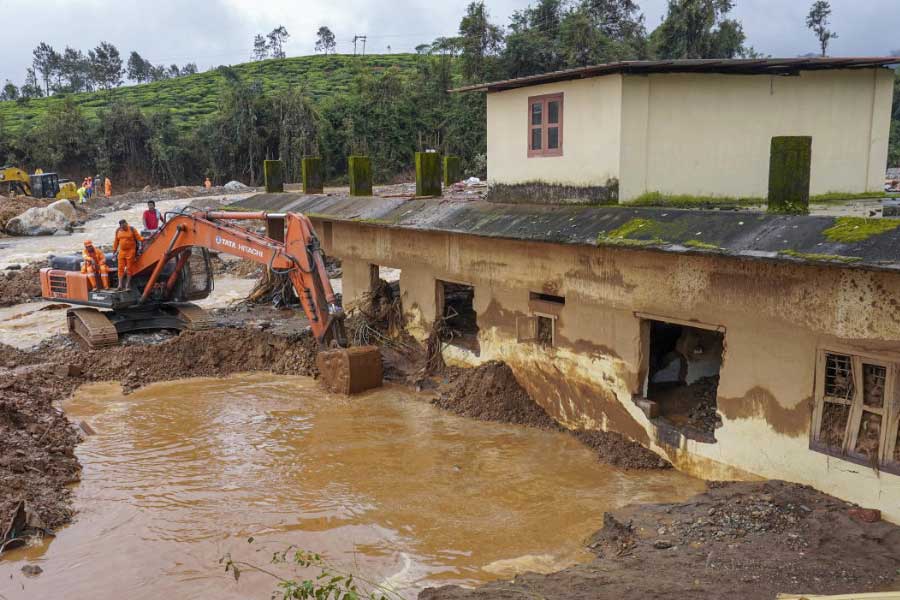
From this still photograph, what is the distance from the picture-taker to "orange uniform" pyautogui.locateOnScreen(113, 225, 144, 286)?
14.9 meters

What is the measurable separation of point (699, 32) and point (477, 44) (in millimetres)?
12180

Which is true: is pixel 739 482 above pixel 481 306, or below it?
below

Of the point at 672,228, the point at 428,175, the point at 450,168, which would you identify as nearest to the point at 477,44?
the point at 450,168

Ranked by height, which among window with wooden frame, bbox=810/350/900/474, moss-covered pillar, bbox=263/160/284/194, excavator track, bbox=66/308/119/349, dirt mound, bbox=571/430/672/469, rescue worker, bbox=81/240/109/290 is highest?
moss-covered pillar, bbox=263/160/284/194

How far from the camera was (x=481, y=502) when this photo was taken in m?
8.84

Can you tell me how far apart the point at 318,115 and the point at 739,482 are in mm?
43680

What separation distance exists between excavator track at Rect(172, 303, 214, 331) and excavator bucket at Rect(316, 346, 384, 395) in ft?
11.7

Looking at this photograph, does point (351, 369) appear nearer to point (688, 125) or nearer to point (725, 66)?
point (688, 125)

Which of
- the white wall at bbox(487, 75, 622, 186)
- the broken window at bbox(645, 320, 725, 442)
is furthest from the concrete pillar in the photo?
the broken window at bbox(645, 320, 725, 442)

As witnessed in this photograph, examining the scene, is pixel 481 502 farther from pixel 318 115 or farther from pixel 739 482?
pixel 318 115

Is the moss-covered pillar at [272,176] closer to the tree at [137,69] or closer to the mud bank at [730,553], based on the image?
the mud bank at [730,553]

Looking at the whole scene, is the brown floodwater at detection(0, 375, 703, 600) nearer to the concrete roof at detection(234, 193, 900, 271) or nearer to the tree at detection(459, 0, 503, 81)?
the concrete roof at detection(234, 193, 900, 271)

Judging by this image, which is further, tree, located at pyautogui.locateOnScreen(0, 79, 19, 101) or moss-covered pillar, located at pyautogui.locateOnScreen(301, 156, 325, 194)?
tree, located at pyautogui.locateOnScreen(0, 79, 19, 101)

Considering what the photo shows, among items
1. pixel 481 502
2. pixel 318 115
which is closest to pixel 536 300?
pixel 481 502
